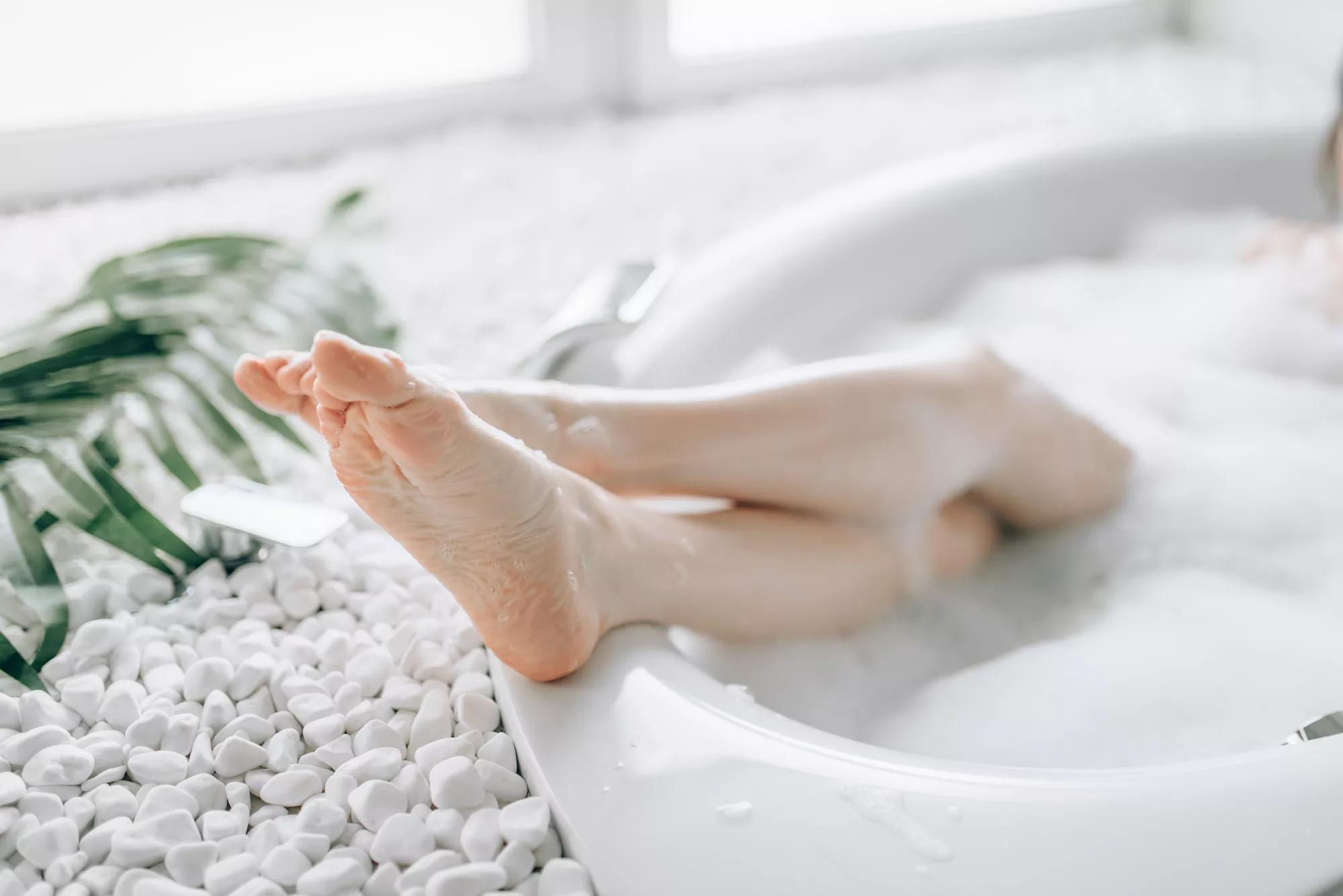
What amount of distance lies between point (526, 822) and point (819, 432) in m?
0.38

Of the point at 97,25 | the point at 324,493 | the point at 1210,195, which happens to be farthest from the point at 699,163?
the point at 324,493

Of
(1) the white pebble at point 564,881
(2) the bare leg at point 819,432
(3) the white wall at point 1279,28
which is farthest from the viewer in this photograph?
(3) the white wall at point 1279,28

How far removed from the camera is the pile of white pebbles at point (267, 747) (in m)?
0.71

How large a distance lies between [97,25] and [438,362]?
40.8 inches

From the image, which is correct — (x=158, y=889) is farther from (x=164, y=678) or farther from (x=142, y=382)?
(x=142, y=382)

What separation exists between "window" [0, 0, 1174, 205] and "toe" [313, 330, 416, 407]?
1.68 meters

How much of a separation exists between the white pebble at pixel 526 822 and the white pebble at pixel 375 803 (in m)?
0.07

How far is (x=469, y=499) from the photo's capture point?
68 cm

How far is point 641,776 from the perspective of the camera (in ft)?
2.37

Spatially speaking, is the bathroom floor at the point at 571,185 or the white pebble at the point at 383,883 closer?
the white pebble at the point at 383,883

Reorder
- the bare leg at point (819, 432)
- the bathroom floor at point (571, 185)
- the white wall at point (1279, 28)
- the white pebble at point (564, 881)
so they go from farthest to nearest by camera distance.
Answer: the white wall at point (1279, 28)
the bathroom floor at point (571, 185)
the bare leg at point (819, 432)
the white pebble at point (564, 881)

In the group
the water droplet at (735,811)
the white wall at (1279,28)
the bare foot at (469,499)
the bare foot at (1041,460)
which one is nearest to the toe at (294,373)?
the bare foot at (469,499)

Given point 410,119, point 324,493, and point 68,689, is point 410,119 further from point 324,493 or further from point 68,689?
point 68,689

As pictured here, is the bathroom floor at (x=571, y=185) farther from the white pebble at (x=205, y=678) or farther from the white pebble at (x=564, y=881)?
the white pebble at (x=564, y=881)
